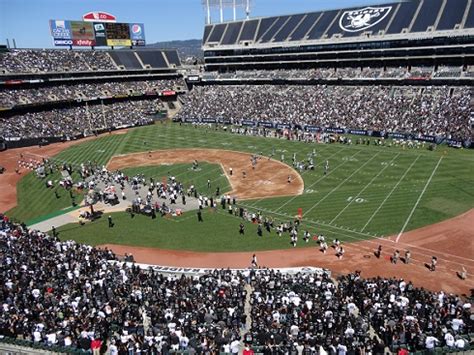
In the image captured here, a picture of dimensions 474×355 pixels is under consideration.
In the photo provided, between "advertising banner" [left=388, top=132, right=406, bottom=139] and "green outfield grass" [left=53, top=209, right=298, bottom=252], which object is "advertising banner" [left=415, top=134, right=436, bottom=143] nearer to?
"advertising banner" [left=388, top=132, right=406, bottom=139]

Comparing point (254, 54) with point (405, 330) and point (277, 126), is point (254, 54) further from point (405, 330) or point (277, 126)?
point (405, 330)

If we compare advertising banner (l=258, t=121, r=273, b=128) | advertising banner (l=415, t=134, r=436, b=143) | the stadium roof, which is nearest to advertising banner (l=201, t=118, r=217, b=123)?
advertising banner (l=258, t=121, r=273, b=128)

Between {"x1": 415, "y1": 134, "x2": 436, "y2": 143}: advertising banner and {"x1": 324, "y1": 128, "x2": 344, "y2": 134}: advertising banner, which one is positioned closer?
{"x1": 415, "y1": 134, "x2": 436, "y2": 143}: advertising banner

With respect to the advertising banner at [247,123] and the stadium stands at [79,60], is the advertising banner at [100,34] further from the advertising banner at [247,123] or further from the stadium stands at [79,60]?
the advertising banner at [247,123]

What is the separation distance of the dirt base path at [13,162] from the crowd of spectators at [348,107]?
1970 cm

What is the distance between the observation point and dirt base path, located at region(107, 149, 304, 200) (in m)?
38.1

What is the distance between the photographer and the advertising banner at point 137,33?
3664 inches

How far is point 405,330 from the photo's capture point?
49.9 feet

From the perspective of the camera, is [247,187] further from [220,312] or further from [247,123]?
[247,123]

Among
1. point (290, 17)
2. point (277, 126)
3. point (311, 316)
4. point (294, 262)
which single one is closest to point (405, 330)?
point (311, 316)

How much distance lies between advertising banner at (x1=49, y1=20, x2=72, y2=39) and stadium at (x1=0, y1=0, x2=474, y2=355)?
38 centimetres

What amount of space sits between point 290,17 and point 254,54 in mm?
10695

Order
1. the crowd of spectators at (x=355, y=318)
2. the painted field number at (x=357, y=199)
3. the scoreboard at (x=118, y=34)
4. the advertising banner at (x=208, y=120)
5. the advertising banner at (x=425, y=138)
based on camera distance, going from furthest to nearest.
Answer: the scoreboard at (x=118, y=34) → the advertising banner at (x=208, y=120) → the advertising banner at (x=425, y=138) → the painted field number at (x=357, y=199) → the crowd of spectators at (x=355, y=318)

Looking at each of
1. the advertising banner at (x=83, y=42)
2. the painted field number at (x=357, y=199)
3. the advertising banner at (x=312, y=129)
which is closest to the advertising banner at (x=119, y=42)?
the advertising banner at (x=83, y=42)
